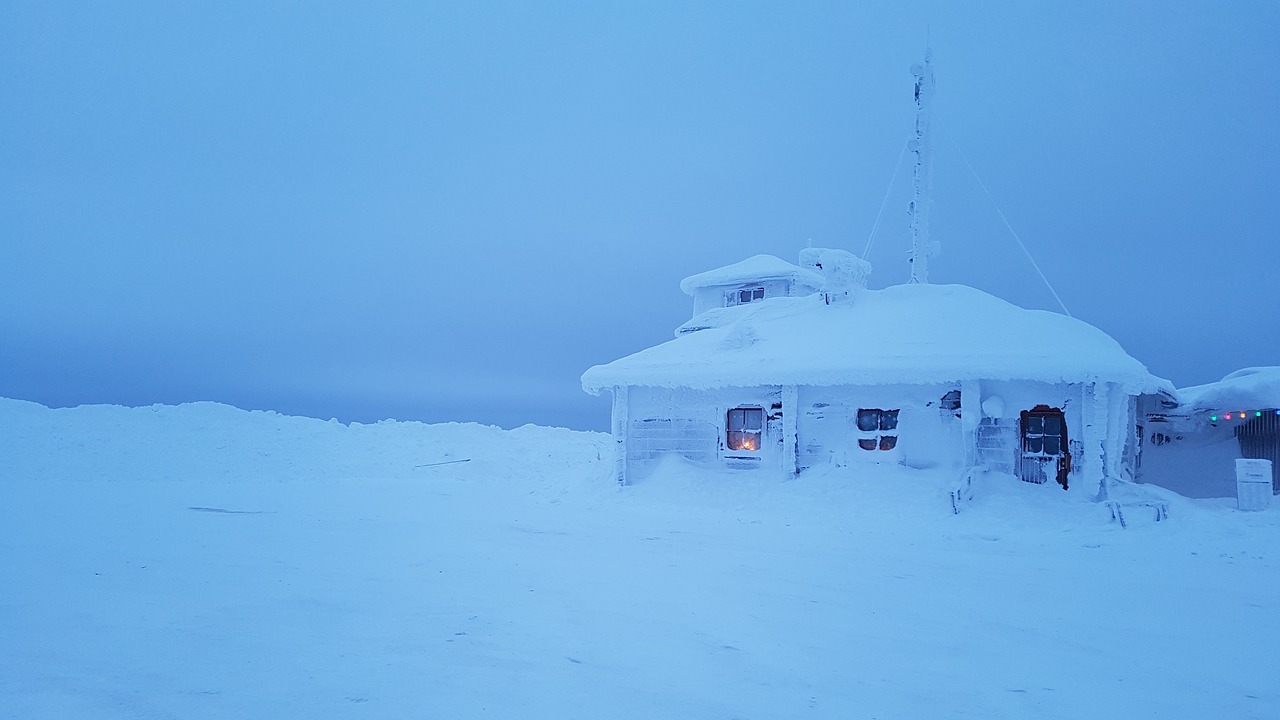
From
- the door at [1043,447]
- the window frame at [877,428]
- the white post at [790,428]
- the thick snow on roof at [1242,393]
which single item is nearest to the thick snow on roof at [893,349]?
the white post at [790,428]

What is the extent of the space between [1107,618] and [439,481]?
19.8 metres

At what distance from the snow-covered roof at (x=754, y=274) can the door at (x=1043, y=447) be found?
12.2m

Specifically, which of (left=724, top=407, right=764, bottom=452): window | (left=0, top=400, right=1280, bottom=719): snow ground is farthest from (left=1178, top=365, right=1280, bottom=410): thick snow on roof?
(left=724, top=407, right=764, bottom=452): window

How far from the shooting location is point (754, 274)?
28.7m

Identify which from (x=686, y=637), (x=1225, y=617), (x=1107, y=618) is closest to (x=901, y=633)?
(x=686, y=637)

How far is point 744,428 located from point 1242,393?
1429 centimetres

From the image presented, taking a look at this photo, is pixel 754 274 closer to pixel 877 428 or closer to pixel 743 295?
pixel 743 295

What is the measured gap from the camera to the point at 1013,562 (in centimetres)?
1007

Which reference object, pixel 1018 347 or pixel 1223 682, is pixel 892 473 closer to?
pixel 1018 347

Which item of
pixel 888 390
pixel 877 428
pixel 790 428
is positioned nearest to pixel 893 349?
pixel 888 390

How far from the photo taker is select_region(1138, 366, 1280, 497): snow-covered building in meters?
19.5

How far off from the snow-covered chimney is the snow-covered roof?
266 inches

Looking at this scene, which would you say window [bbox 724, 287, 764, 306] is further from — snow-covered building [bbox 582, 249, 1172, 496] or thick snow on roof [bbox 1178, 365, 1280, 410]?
thick snow on roof [bbox 1178, 365, 1280, 410]

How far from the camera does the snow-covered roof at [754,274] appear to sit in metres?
28.0
